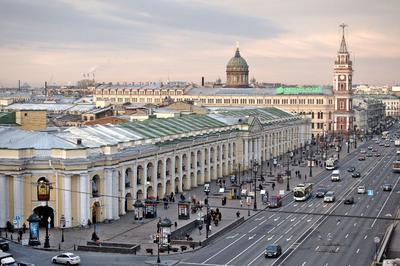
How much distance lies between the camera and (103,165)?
66.8 m

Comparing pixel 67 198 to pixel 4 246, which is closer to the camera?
pixel 4 246

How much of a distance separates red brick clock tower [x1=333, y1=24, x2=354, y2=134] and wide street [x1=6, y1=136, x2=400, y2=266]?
3858 inches

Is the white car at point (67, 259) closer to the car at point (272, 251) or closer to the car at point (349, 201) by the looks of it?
the car at point (272, 251)

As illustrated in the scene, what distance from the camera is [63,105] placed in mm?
163625

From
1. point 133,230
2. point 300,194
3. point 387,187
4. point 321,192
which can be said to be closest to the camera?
point 133,230

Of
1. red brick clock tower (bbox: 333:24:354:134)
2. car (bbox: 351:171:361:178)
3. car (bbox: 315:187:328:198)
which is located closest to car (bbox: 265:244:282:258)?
car (bbox: 315:187:328:198)

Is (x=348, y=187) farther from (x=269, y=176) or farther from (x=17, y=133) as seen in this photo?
(x=17, y=133)

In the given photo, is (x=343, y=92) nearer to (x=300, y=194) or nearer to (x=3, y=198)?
(x=300, y=194)

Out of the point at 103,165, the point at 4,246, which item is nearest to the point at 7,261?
the point at 4,246

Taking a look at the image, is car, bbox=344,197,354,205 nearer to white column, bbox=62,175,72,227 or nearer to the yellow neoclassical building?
the yellow neoclassical building

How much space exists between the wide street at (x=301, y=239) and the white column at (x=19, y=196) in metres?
8.93

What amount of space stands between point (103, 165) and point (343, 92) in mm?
126339

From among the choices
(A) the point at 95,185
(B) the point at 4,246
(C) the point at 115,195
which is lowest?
(B) the point at 4,246

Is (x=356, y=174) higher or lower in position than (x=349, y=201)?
lower
